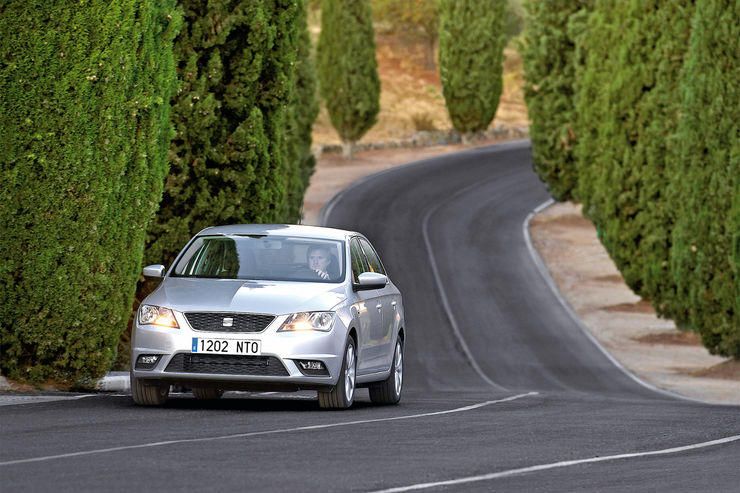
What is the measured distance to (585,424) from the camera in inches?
603

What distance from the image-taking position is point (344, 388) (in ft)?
52.2

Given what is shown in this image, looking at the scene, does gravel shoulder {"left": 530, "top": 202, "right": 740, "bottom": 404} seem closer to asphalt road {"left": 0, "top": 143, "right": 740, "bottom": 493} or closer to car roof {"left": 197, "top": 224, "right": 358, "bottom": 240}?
asphalt road {"left": 0, "top": 143, "right": 740, "bottom": 493}

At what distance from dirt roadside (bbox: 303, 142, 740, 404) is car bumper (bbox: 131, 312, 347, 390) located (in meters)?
12.6

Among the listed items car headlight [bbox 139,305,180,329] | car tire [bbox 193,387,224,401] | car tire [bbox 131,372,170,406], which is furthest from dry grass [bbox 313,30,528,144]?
car headlight [bbox 139,305,180,329]

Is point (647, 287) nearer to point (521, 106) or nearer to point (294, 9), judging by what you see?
point (294, 9)

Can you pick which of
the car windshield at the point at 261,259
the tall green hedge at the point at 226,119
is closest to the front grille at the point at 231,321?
the car windshield at the point at 261,259

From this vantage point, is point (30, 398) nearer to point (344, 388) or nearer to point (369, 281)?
point (344, 388)

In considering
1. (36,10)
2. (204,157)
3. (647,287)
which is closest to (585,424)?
(36,10)

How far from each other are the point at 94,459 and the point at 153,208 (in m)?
7.67

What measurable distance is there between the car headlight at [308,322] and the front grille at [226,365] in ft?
1.16

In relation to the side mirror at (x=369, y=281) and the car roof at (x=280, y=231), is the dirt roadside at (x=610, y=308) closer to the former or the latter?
the car roof at (x=280, y=231)

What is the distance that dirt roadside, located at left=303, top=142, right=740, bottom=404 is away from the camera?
31281 millimetres

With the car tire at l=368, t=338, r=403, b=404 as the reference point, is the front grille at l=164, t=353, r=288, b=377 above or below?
above

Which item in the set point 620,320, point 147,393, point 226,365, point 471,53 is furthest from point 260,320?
point 471,53
